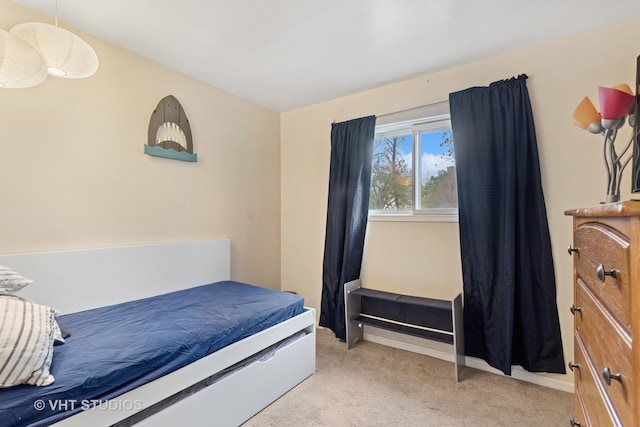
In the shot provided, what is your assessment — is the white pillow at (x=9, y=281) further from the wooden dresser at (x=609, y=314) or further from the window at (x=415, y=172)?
the window at (x=415, y=172)

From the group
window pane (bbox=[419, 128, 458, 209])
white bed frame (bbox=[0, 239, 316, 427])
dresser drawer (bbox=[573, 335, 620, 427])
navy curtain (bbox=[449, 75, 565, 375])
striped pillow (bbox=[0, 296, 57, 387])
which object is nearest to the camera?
dresser drawer (bbox=[573, 335, 620, 427])

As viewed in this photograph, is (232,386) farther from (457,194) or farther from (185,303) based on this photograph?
(457,194)

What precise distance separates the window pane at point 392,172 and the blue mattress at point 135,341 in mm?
1341

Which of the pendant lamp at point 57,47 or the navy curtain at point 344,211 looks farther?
the navy curtain at point 344,211

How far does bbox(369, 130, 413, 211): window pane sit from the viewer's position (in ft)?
9.33

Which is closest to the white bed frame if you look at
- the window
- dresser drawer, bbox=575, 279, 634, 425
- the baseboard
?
the baseboard

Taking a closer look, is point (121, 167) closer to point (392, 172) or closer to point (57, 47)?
point (57, 47)

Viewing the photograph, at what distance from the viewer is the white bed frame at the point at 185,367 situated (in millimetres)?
1392

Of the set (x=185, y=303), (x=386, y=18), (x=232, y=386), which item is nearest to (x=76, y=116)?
(x=185, y=303)

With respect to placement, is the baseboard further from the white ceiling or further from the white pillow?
the white pillow

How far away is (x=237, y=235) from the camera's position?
310 centimetres

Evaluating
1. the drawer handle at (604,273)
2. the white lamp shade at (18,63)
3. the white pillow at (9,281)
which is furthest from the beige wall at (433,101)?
the white pillow at (9,281)

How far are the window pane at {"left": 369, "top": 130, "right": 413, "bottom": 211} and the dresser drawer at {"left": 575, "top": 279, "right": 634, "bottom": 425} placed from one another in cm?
182

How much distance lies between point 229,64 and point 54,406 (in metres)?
2.42
